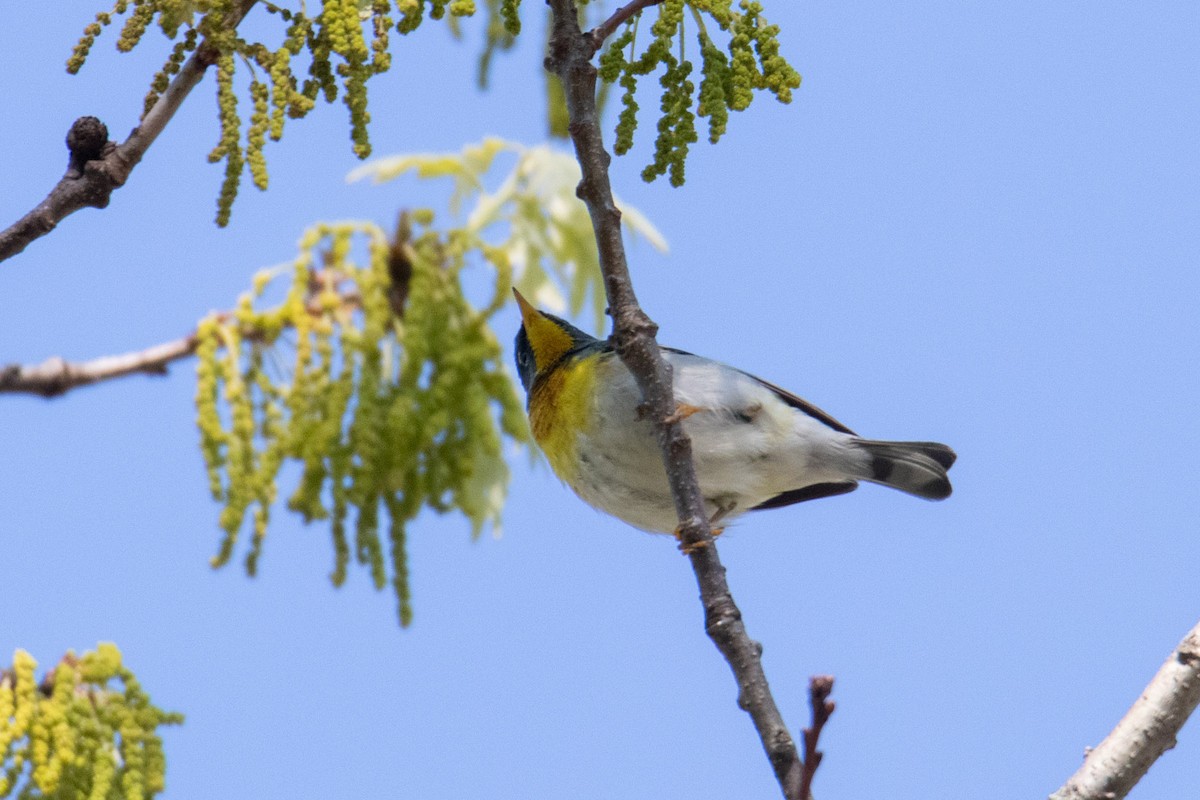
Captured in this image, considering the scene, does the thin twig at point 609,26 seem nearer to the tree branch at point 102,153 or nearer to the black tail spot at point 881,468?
the tree branch at point 102,153

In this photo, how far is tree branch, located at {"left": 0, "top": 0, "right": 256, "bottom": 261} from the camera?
265 centimetres

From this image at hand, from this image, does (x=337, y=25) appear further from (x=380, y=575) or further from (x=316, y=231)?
(x=316, y=231)

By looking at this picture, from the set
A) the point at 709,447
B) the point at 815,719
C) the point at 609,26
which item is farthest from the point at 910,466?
the point at 815,719

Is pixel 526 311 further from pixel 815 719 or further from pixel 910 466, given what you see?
pixel 815 719

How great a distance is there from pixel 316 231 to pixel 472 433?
0.96 metres

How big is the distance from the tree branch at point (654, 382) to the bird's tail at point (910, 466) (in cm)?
202

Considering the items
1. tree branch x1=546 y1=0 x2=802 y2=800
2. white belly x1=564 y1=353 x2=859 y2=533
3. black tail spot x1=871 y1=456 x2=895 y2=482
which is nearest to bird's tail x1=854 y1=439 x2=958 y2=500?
black tail spot x1=871 y1=456 x2=895 y2=482

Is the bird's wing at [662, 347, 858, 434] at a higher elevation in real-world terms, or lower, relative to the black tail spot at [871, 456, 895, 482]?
higher

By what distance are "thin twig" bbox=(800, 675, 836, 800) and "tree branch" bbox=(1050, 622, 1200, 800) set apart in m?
0.72

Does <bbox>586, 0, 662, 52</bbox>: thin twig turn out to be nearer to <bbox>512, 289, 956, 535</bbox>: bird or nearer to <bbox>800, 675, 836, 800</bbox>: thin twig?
<bbox>800, 675, 836, 800</bbox>: thin twig

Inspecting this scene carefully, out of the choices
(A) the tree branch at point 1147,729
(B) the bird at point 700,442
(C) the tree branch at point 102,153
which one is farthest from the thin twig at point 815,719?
(B) the bird at point 700,442

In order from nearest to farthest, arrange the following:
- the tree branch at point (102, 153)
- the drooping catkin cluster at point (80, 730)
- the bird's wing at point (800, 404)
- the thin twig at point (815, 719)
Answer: the thin twig at point (815, 719), the tree branch at point (102, 153), the drooping catkin cluster at point (80, 730), the bird's wing at point (800, 404)

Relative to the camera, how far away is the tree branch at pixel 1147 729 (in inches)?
98.3

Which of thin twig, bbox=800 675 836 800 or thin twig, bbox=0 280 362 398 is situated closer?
thin twig, bbox=800 675 836 800
